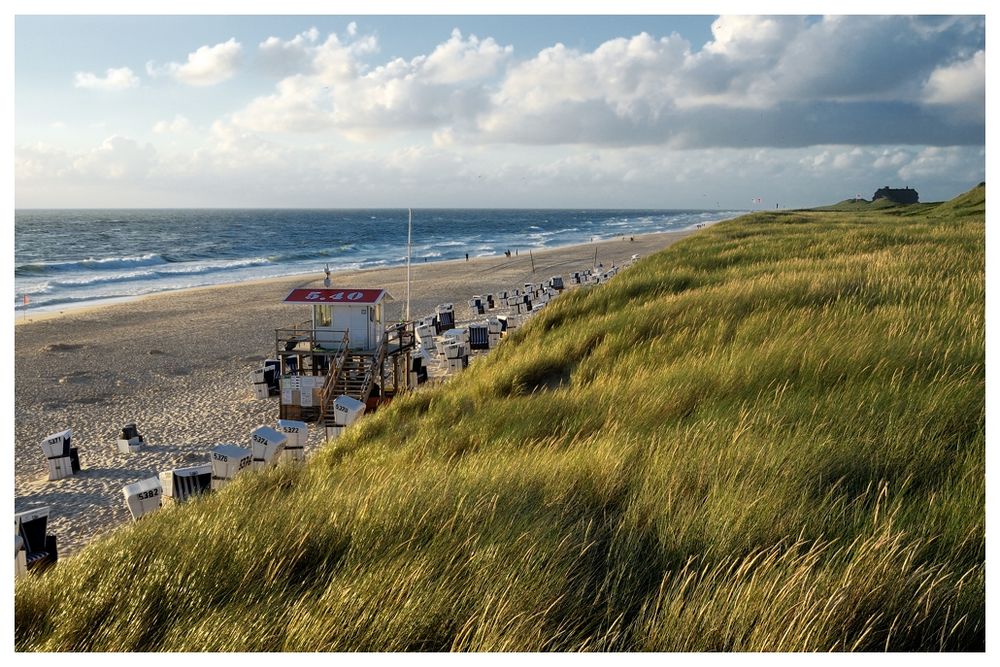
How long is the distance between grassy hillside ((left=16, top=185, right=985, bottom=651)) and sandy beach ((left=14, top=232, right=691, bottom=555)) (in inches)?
280

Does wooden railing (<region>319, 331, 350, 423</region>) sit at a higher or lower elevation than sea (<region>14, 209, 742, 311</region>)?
lower

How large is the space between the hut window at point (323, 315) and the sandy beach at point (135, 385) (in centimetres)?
240

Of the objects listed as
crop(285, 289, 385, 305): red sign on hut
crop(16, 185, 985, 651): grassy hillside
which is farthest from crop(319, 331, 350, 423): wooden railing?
crop(16, 185, 985, 651): grassy hillside

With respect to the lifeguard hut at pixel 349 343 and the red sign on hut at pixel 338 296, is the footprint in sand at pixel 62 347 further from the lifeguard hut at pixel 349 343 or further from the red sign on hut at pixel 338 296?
the red sign on hut at pixel 338 296

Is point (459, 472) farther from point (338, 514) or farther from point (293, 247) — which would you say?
point (293, 247)

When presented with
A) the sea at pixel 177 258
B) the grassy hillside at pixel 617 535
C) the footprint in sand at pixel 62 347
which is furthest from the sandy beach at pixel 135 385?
the grassy hillside at pixel 617 535

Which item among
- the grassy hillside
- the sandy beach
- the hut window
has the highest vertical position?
the grassy hillside

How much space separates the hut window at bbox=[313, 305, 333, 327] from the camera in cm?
1670

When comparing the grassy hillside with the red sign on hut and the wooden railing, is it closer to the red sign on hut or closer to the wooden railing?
the wooden railing

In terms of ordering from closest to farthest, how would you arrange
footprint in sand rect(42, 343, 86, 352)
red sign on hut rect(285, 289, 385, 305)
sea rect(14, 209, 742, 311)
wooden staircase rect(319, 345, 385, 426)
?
wooden staircase rect(319, 345, 385, 426)
red sign on hut rect(285, 289, 385, 305)
footprint in sand rect(42, 343, 86, 352)
sea rect(14, 209, 742, 311)

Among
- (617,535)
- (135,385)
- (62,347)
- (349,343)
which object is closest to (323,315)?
(349,343)

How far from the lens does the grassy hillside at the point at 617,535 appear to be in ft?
9.24

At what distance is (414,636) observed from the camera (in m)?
2.88

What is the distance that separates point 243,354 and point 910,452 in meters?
21.6
